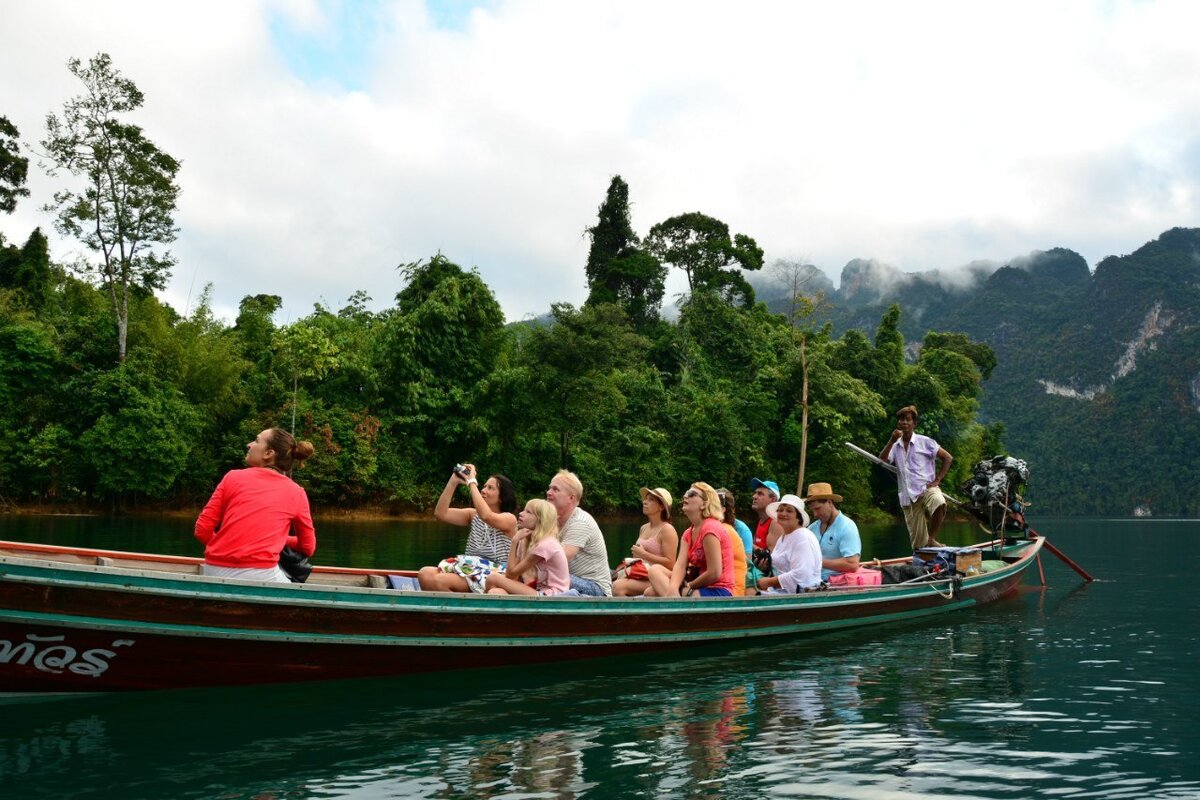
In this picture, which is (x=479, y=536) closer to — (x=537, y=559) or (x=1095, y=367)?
(x=537, y=559)

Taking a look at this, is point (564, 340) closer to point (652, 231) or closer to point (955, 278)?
point (652, 231)

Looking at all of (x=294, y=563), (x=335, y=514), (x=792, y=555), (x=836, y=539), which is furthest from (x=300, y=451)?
(x=335, y=514)

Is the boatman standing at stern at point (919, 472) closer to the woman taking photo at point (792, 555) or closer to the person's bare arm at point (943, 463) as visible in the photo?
the person's bare arm at point (943, 463)

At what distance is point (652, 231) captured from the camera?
58375mm

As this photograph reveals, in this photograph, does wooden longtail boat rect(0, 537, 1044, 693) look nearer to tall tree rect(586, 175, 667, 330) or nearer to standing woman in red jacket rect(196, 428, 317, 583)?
standing woman in red jacket rect(196, 428, 317, 583)

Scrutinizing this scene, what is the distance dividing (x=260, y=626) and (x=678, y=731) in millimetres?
2973

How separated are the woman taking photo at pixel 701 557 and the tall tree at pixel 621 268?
141 ft

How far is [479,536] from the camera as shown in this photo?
8.86 metres

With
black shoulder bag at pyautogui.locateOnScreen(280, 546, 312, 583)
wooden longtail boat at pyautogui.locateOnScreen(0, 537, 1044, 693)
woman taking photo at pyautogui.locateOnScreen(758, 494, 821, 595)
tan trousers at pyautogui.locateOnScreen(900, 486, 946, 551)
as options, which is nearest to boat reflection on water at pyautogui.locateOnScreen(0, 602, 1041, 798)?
wooden longtail boat at pyautogui.locateOnScreen(0, 537, 1044, 693)

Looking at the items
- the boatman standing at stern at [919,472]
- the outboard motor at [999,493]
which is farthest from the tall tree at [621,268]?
the boatman standing at stern at [919,472]

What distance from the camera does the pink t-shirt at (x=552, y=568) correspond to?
321 inches

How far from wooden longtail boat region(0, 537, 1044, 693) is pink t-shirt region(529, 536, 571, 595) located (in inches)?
7.0

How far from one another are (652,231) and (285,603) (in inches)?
2087

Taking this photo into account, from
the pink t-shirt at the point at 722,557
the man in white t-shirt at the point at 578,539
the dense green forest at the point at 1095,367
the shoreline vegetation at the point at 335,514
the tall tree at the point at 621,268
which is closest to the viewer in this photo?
the man in white t-shirt at the point at 578,539
